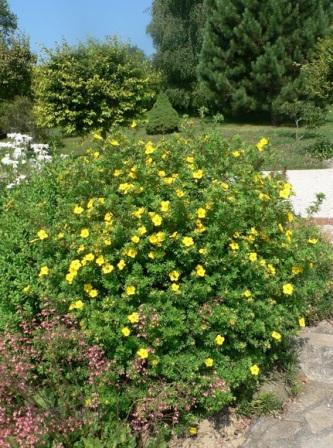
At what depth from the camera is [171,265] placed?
7.38ft

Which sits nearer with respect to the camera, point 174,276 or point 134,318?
point 134,318

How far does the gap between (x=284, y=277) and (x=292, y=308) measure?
18 cm

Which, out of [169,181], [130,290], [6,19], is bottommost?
[130,290]

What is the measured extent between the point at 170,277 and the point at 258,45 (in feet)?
47.6

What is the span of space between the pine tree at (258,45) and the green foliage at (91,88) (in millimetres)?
4634

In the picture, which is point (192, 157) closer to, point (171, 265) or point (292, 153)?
point (171, 265)

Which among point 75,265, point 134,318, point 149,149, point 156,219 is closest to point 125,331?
point 134,318

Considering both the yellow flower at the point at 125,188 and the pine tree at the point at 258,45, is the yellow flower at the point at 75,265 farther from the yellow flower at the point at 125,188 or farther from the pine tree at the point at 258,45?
the pine tree at the point at 258,45

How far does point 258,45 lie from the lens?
1543 cm

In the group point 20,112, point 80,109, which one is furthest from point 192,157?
point 20,112

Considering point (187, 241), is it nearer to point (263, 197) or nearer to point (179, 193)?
point (179, 193)

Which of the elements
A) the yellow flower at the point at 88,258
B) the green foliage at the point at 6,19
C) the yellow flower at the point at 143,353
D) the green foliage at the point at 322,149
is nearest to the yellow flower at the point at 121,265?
the yellow flower at the point at 88,258

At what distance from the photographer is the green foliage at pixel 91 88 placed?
11.4 meters

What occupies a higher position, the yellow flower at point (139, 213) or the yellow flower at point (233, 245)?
the yellow flower at point (139, 213)
